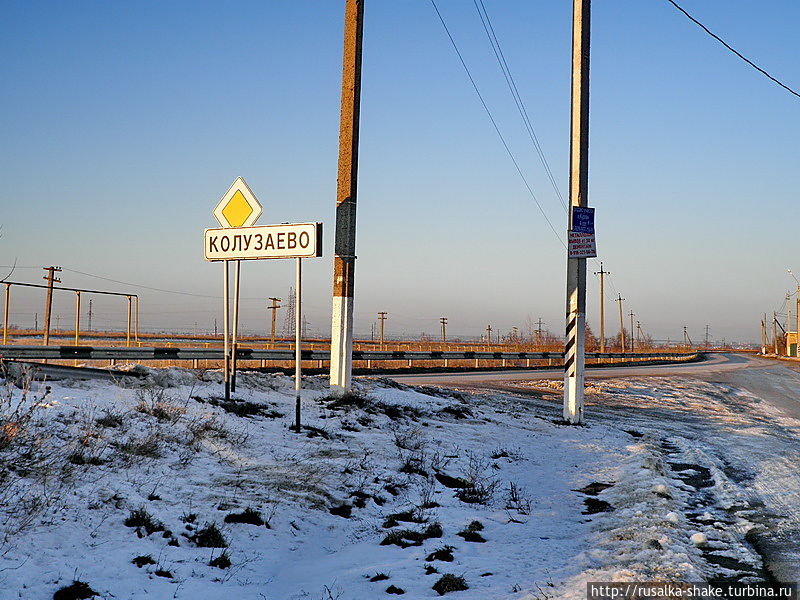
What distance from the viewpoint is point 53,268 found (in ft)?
97.3

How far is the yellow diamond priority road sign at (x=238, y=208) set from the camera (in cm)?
978

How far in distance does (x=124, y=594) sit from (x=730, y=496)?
623 centimetres

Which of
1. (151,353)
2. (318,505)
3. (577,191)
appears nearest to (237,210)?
(318,505)

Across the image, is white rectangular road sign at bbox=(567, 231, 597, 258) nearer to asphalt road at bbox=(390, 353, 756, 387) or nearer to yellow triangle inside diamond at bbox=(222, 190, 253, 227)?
yellow triangle inside diamond at bbox=(222, 190, 253, 227)

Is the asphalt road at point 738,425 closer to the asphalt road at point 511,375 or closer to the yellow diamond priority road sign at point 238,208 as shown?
the asphalt road at point 511,375

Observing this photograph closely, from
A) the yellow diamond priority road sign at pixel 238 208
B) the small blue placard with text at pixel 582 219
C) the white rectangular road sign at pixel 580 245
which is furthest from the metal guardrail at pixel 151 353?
the small blue placard with text at pixel 582 219

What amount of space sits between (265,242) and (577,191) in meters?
6.84

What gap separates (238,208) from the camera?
9906mm

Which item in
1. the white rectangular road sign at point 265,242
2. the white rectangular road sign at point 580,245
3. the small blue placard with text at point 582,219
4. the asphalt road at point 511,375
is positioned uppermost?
the small blue placard with text at point 582,219

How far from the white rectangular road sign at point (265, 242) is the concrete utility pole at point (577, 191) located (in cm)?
607

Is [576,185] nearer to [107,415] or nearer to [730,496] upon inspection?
[730,496]

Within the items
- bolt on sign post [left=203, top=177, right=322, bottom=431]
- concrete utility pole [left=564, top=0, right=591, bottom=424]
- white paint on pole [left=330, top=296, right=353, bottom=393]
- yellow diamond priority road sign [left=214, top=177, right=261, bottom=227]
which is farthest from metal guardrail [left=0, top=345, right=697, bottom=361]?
concrete utility pole [left=564, top=0, right=591, bottom=424]

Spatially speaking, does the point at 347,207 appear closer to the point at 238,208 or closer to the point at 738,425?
the point at 238,208

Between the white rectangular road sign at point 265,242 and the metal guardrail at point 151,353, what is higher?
the white rectangular road sign at point 265,242
